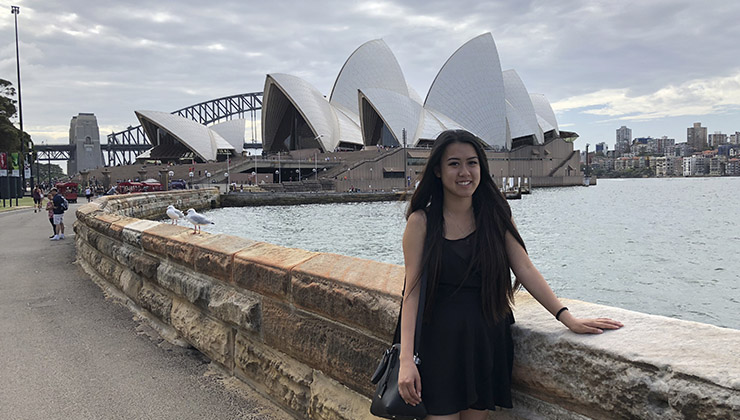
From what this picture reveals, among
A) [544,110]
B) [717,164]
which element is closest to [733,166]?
[717,164]

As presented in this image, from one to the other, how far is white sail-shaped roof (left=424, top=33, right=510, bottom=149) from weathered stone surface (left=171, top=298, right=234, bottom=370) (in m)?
68.9

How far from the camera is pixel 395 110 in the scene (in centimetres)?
6762

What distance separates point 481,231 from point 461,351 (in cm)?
42

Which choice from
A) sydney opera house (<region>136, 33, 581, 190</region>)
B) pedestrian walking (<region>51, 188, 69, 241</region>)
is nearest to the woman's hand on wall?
pedestrian walking (<region>51, 188, 69, 241</region>)

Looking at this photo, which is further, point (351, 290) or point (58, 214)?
point (58, 214)

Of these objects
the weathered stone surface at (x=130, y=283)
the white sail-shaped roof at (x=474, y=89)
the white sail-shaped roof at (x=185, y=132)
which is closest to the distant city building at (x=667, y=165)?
the white sail-shaped roof at (x=474, y=89)

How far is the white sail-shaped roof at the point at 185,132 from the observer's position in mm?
68938

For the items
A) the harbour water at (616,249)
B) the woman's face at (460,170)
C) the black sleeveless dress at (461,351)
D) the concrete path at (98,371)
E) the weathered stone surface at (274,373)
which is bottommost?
the harbour water at (616,249)

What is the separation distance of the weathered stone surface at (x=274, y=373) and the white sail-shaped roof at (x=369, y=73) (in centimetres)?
7224

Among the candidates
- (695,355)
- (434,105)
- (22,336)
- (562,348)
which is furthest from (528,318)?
(434,105)

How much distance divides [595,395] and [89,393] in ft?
9.32

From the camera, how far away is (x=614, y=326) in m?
1.60

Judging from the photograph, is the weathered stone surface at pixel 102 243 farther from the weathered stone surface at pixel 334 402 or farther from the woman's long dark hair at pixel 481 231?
the woman's long dark hair at pixel 481 231

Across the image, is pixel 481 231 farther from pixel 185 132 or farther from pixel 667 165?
pixel 667 165
